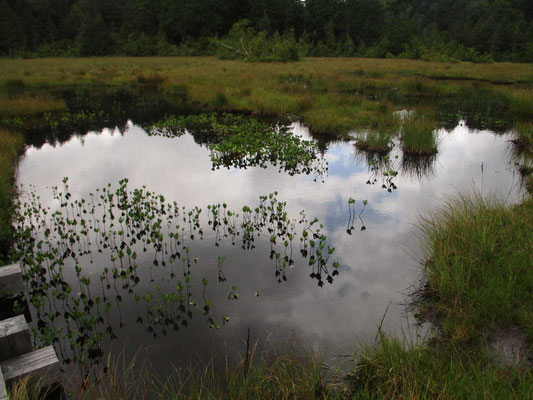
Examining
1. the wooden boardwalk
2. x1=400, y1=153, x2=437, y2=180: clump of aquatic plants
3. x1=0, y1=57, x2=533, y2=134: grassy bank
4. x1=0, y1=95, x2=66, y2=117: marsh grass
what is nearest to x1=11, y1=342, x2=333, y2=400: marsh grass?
the wooden boardwalk

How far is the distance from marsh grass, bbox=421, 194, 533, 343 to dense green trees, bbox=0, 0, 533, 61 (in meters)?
40.5

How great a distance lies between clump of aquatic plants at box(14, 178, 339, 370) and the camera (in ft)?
14.8

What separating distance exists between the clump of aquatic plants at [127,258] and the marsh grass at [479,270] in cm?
147

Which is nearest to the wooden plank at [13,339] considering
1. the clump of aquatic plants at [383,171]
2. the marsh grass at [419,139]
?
the clump of aquatic plants at [383,171]

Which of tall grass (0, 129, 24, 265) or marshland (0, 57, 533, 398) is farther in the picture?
tall grass (0, 129, 24, 265)

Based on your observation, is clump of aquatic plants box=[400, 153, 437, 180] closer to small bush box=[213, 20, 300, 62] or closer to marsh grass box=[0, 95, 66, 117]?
marsh grass box=[0, 95, 66, 117]

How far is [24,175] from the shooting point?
10.0 m

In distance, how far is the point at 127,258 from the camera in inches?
235

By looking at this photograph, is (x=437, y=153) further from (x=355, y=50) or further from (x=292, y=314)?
(x=355, y=50)

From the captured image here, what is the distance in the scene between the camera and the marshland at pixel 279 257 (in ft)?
11.9

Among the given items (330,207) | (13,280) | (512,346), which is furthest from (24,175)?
(512,346)

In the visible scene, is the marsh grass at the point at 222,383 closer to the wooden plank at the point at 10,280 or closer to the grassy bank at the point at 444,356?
the grassy bank at the point at 444,356

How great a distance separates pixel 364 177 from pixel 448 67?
99.7ft

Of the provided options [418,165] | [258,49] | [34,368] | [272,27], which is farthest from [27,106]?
[272,27]
